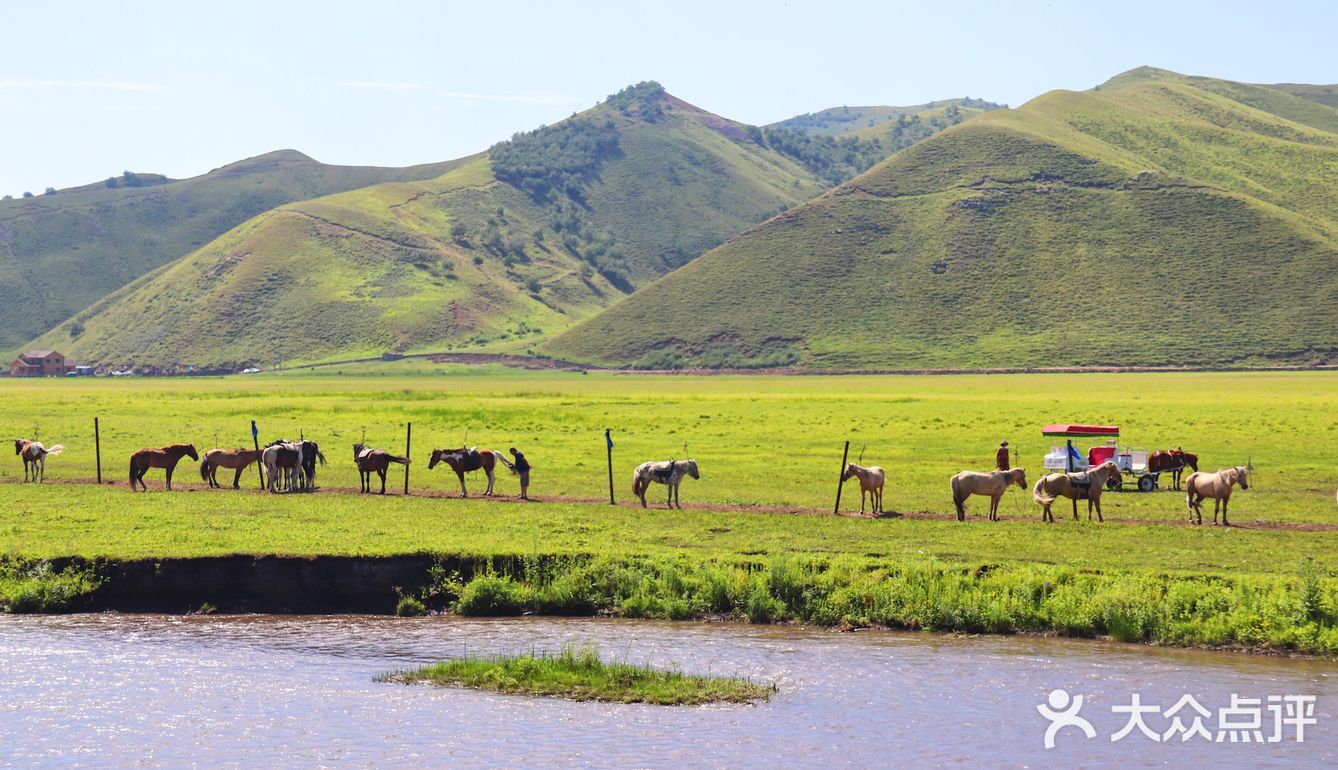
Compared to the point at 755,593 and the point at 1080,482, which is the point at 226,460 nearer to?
the point at 755,593

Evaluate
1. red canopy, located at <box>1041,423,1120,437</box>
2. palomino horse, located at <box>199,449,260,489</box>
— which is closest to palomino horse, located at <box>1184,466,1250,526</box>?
red canopy, located at <box>1041,423,1120,437</box>

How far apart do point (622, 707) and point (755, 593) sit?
6.04m

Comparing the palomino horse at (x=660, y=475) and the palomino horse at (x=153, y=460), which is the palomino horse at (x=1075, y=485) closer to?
the palomino horse at (x=660, y=475)

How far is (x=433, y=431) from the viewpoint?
62.3 m

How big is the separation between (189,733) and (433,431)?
44434mm

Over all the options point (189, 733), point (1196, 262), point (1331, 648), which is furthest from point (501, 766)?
point (1196, 262)

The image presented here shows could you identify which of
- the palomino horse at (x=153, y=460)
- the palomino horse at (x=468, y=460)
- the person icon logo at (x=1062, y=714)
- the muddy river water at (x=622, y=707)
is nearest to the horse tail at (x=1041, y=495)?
the muddy river water at (x=622, y=707)

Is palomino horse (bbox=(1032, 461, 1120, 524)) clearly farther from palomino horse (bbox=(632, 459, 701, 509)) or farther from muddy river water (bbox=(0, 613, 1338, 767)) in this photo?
muddy river water (bbox=(0, 613, 1338, 767))

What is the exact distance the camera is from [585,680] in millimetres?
20000

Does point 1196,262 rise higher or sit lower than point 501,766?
higher

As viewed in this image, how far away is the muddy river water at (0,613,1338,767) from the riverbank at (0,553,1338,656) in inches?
25.4

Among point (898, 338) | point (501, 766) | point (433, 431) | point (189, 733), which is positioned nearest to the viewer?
point (501, 766)

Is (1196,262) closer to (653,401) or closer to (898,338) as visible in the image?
(898,338)

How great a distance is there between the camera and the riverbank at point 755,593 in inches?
895
